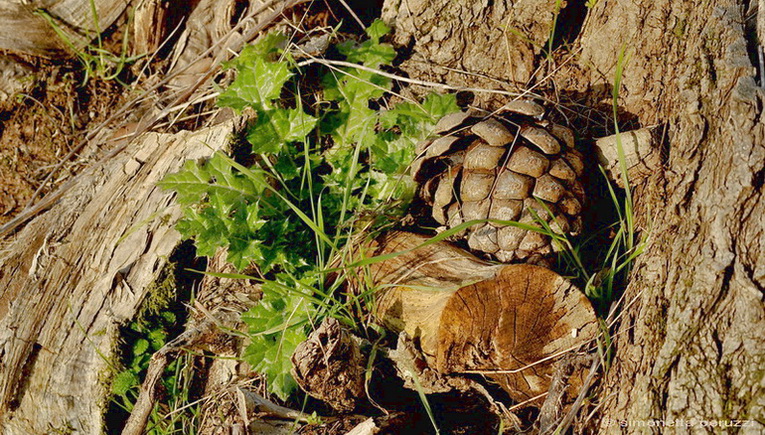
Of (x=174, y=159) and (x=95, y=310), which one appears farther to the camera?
(x=174, y=159)

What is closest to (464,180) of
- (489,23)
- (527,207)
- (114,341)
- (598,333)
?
(527,207)

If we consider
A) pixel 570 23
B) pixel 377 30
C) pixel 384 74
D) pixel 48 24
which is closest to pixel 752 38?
pixel 570 23

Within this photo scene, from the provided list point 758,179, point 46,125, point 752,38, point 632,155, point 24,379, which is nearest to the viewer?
point 758,179

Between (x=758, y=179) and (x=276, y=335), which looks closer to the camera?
(x=758, y=179)

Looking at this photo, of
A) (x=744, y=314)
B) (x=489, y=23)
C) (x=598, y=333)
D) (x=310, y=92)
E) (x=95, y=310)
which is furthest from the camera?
(x=310, y=92)

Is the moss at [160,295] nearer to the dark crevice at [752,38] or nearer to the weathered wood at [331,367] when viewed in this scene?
the weathered wood at [331,367]

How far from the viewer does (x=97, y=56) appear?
10.3ft

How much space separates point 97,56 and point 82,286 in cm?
132

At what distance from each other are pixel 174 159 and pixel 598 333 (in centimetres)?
191

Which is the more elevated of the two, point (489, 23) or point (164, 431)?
point (489, 23)

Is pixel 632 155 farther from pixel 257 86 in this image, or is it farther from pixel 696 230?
pixel 257 86

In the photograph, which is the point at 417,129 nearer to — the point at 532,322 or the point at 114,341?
the point at 532,322

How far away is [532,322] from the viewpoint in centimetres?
181

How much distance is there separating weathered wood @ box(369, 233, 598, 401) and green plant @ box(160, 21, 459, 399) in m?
0.37
